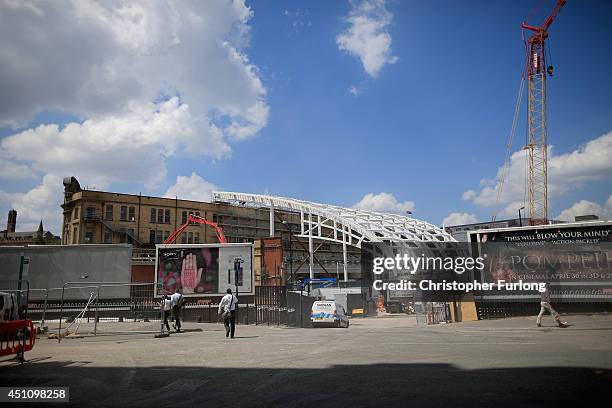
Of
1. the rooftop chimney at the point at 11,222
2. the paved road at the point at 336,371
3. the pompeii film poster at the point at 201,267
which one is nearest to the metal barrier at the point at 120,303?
the pompeii film poster at the point at 201,267

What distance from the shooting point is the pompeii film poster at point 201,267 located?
2944cm

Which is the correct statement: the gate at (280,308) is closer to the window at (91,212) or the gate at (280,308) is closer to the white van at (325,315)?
the white van at (325,315)

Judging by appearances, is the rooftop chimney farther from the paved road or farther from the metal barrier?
the paved road

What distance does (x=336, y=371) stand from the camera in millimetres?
8820

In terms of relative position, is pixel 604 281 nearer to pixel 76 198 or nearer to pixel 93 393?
pixel 93 393

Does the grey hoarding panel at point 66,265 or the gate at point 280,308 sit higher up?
the grey hoarding panel at point 66,265

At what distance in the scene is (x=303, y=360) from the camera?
1030 centimetres

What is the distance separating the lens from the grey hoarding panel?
28875 mm

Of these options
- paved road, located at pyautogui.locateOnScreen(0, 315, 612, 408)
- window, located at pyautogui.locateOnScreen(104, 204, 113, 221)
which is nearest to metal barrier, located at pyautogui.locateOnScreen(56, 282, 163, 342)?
paved road, located at pyautogui.locateOnScreen(0, 315, 612, 408)

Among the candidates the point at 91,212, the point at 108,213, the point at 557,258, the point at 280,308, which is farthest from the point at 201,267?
the point at 108,213

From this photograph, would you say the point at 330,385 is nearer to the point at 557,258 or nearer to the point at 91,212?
the point at 557,258

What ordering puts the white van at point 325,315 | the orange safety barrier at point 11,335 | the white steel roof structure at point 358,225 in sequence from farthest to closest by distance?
the white steel roof structure at point 358,225 < the white van at point 325,315 < the orange safety barrier at point 11,335

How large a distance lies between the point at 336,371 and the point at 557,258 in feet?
49.8

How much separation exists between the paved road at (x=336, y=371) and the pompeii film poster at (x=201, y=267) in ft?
49.0
